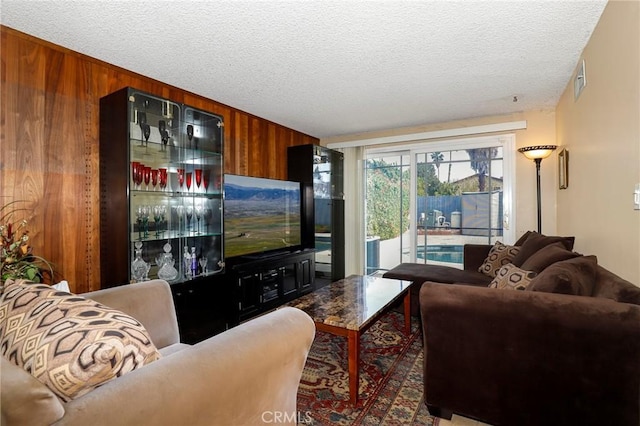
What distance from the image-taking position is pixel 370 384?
84.2 inches

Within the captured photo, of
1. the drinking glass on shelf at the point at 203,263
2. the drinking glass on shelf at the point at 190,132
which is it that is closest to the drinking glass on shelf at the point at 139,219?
the drinking glass on shelf at the point at 203,263

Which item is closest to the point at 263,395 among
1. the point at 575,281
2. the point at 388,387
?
the point at 388,387

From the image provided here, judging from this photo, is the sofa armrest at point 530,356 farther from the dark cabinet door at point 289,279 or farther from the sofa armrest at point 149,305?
the dark cabinet door at point 289,279

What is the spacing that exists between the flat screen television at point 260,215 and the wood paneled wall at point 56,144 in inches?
49.6

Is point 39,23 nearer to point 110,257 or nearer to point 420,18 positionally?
point 110,257

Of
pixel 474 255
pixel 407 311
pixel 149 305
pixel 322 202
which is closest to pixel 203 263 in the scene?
pixel 149 305

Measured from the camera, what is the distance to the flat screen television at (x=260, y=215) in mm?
3549

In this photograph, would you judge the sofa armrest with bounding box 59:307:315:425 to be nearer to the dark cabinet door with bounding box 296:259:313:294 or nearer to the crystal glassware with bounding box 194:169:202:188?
the crystal glassware with bounding box 194:169:202:188

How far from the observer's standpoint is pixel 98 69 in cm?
254

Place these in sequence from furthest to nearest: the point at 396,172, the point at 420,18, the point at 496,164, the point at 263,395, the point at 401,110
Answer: the point at 396,172 < the point at 496,164 < the point at 401,110 < the point at 420,18 < the point at 263,395

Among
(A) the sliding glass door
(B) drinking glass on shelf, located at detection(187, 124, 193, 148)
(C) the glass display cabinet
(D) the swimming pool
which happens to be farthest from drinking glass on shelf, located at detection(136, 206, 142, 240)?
(D) the swimming pool

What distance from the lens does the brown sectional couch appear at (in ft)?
4.36

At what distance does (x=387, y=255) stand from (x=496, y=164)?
2084mm

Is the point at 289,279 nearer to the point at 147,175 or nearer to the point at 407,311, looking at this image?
the point at 407,311
